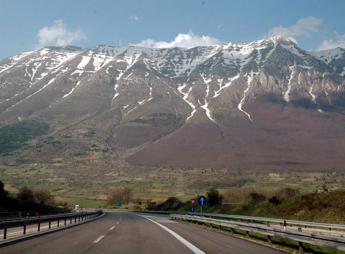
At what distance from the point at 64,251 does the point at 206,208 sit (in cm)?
7586

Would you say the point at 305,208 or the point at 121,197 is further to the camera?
the point at 121,197

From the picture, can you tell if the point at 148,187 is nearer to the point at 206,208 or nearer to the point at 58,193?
the point at 58,193

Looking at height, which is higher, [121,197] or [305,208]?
[121,197]

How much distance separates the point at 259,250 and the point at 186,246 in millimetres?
2963

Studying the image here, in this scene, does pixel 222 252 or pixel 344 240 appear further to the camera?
pixel 222 252

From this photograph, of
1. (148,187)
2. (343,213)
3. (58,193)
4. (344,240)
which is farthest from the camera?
(148,187)

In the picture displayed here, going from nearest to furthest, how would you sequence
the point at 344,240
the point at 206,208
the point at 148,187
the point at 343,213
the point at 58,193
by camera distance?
1. the point at 344,240
2. the point at 343,213
3. the point at 206,208
4. the point at 58,193
5. the point at 148,187

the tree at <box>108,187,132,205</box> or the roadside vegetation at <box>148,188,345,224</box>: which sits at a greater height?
the tree at <box>108,187,132,205</box>

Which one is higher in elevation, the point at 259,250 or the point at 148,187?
the point at 148,187

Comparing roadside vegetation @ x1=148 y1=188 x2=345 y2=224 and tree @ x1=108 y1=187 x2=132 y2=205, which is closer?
roadside vegetation @ x1=148 y1=188 x2=345 y2=224

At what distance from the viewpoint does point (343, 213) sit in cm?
4766

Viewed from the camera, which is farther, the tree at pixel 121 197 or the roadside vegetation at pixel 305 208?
the tree at pixel 121 197

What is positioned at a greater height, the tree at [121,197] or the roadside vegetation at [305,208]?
the tree at [121,197]

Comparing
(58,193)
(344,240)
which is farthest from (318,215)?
(58,193)
